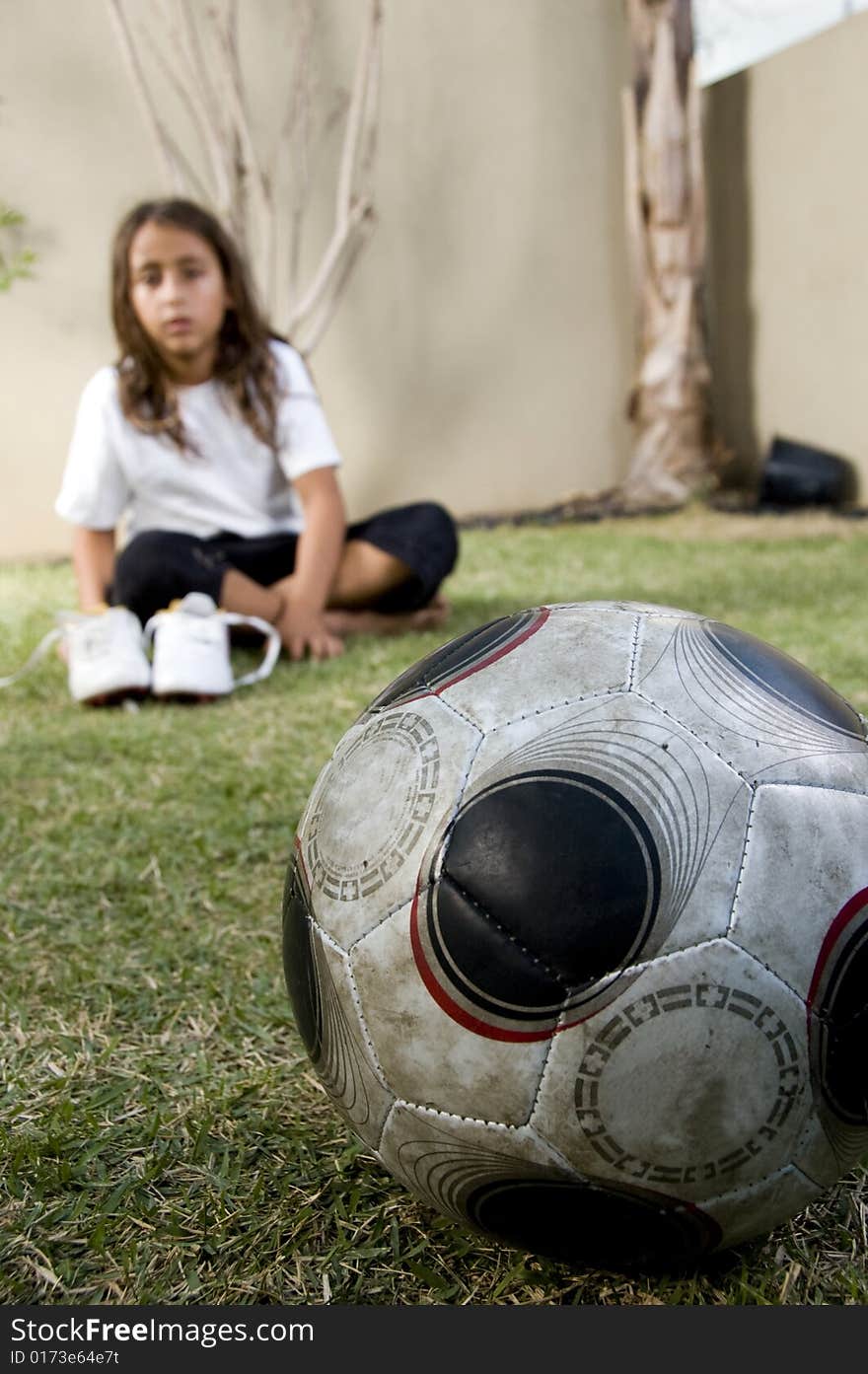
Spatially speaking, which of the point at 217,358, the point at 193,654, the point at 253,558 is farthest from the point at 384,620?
the point at 217,358

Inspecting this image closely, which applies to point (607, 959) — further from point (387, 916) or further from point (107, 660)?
point (107, 660)

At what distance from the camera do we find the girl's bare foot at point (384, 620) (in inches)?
154

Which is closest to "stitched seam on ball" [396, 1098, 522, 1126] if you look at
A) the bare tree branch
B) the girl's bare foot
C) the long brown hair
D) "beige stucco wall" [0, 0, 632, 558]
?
the girl's bare foot

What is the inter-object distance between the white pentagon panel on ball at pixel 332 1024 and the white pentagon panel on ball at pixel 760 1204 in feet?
0.98

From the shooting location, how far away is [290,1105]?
1.40 meters

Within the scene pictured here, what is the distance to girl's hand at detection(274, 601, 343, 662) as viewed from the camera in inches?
143

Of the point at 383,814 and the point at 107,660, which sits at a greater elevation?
the point at 383,814

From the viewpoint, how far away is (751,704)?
3.61 feet

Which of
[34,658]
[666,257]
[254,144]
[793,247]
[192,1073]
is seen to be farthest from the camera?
[666,257]

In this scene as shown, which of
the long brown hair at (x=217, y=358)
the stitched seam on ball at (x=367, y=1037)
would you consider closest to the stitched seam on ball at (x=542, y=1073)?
the stitched seam on ball at (x=367, y=1037)

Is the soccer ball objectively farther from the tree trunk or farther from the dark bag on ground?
the tree trunk

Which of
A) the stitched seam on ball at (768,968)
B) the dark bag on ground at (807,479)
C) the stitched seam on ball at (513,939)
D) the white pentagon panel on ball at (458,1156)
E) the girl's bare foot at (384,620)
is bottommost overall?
the dark bag on ground at (807,479)

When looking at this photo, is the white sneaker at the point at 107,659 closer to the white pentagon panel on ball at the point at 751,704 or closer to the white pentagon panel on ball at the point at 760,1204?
the white pentagon panel on ball at the point at 751,704

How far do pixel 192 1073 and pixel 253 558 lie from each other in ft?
8.44
